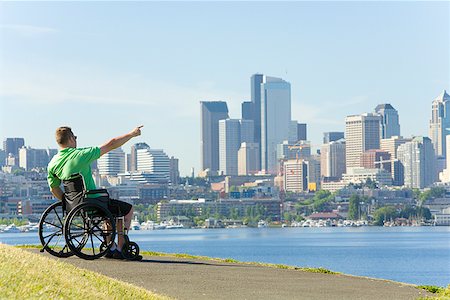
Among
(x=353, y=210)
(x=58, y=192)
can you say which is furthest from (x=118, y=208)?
(x=353, y=210)

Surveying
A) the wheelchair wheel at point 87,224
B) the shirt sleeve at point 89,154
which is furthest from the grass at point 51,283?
the shirt sleeve at point 89,154

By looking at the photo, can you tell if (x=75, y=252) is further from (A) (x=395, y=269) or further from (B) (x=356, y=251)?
(B) (x=356, y=251)

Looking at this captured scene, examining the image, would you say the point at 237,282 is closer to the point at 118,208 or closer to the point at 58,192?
the point at 118,208

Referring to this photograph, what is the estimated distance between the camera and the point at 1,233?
146 metres

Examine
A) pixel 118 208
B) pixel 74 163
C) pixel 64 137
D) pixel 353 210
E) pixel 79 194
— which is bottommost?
pixel 353 210

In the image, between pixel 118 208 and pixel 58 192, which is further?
pixel 118 208

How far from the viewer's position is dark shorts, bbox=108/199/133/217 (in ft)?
39.5

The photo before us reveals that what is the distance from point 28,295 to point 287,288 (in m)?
3.63

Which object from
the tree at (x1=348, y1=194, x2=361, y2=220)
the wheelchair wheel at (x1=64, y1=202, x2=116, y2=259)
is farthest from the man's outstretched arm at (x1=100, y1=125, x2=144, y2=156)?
the tree at (x1=348, y1=194, x2=361, y2=220)

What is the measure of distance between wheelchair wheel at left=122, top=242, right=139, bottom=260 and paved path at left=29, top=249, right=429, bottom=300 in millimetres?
109

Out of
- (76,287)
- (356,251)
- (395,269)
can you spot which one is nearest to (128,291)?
(76,287)

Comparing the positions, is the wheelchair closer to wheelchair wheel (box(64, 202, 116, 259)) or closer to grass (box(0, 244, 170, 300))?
wheelchair wheel (box(64, 202, 116, 259))

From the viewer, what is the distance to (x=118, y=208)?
12164 millimetres

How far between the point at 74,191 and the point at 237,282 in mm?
1781
